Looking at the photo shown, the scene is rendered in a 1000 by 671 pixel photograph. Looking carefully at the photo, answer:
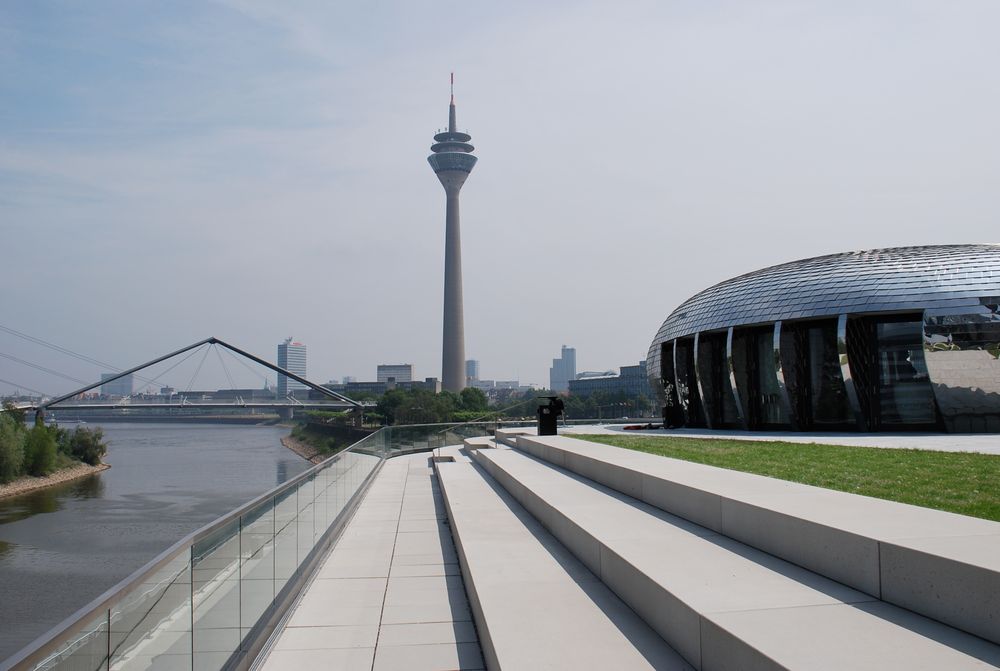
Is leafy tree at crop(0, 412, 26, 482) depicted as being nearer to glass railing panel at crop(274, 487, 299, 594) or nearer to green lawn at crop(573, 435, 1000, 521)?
green lawn at crop(573, 435, 1000, 521)

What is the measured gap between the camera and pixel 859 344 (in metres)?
30.3

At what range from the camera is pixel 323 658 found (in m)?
6.05

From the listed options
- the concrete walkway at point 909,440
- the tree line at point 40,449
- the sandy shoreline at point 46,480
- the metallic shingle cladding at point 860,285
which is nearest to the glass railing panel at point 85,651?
the concrete walkway at point 909,440

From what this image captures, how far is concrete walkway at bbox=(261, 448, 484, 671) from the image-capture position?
6027 millimetres

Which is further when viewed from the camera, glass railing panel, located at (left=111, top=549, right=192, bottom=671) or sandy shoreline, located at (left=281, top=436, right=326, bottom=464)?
sandy shoreline, located at (left=281, top=436, right=326, bottom=464)

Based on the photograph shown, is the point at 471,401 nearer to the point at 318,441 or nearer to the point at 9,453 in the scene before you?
the point at 318,441

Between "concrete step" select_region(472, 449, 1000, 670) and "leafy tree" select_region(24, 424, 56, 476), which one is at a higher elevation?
"concrete step" select_region(472, 449, 1000, 670)

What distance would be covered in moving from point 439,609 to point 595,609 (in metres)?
2.00

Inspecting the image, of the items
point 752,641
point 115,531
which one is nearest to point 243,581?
point 752,641

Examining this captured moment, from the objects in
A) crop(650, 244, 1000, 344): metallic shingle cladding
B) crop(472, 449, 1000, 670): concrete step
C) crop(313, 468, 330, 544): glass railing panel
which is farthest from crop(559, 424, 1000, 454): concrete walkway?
crop(313, 468, 330, 544): glass railing panel

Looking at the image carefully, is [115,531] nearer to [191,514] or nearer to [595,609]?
[191,514]

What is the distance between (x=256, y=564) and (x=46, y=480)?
6451 cm

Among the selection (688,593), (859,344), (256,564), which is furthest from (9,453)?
(688,593)

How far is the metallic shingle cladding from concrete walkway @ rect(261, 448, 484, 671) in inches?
923
